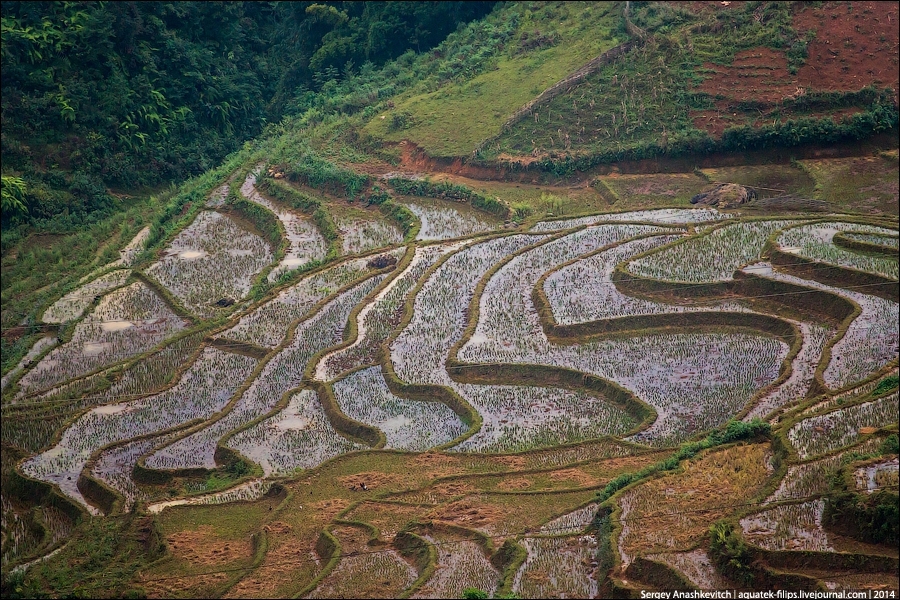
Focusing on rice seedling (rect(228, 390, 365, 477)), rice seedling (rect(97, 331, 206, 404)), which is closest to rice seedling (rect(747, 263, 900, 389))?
rice seedling (rect(228, 390, 365, 477))

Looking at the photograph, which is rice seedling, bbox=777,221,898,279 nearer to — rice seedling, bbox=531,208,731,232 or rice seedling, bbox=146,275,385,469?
rice seedling, bbox=531,208,731,232

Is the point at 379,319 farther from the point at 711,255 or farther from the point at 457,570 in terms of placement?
the point at 457,570

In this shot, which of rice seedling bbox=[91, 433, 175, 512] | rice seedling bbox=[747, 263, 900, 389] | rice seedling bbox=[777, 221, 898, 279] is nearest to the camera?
rice seedling bbox=[91, 433, 175, 512]

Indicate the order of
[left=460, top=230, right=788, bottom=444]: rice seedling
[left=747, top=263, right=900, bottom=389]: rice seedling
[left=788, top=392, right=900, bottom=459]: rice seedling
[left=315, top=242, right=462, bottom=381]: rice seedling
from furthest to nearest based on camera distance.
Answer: [left=315, top=242, right=462, bottom=381]: rice seedling
[left=747, top=263, right=900, bottom=389]: rice seedling
[left=460, top=230, right=788, bottom=444]: rice seedling
[left=788, top=392, right=900, bottom=459]: rice seedling

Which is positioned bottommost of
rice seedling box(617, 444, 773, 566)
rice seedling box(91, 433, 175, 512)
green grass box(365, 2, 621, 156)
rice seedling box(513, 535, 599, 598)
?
rice seedling box(617, 444, 773, 566)

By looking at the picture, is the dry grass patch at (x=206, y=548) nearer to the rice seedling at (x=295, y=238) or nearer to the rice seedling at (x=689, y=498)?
the rice seedling at (x=689, y=498)

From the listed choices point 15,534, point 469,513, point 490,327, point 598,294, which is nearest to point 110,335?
point 15,534

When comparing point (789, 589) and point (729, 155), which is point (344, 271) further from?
point (789, 589)
